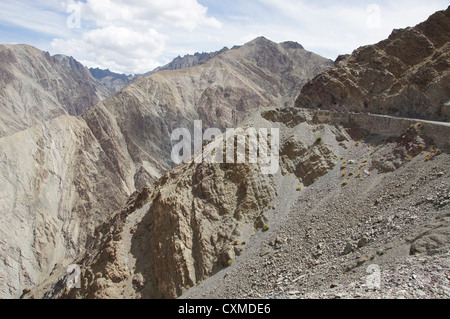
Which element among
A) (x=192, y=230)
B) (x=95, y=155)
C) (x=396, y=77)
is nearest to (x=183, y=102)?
(x=95, y=155)

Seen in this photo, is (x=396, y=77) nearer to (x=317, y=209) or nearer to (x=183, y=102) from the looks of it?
(x=317, y=209)

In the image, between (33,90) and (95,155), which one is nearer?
(95,155)

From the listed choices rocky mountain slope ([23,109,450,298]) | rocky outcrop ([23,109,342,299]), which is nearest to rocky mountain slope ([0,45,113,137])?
rocky outcrop ([23,109,342,299])

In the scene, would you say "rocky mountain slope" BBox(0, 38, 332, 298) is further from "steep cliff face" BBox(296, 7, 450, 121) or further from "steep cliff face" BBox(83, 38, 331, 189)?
"steep cliff face" BBox(296, 7, 450, 121)

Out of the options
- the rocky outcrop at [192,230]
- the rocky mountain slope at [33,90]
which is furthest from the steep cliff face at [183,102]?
the rocky outcrop at [192,230]

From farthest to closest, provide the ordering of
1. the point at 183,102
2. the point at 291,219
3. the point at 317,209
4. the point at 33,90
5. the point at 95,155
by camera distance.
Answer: the point at 33,90 → the point at 183,102 → the point at 95,155 → the point at 291,219 → the point at 317,209

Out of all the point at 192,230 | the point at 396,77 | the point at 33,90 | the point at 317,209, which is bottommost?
the point at 192,230

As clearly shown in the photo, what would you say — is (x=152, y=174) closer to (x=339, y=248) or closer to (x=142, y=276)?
(x=142, y=276)

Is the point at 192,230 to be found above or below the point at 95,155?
below
